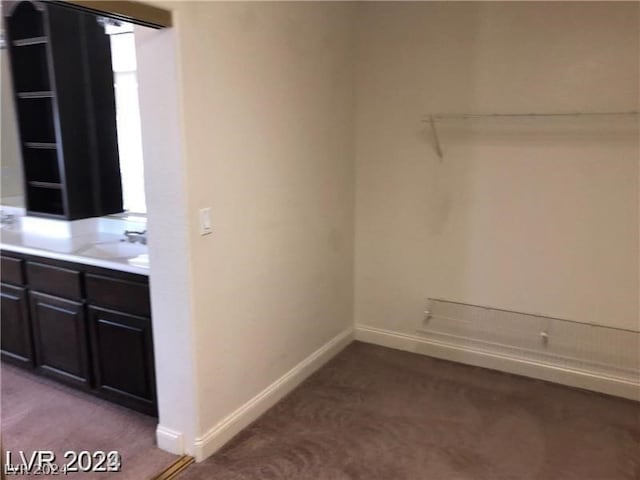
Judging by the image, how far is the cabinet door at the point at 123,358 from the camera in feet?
8.10

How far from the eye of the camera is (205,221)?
220 centimetres

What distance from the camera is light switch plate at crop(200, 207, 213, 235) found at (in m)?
2.18

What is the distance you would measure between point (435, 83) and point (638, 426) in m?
2.09

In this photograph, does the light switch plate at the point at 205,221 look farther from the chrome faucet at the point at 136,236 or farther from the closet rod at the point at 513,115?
the closet rod at the point at 513,115

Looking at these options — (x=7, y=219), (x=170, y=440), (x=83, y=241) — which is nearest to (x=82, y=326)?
(x=83, y=241)

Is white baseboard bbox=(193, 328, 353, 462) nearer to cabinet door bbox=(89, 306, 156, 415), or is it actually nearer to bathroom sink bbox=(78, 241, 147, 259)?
cabinet door bbox=(89, 306, 156, 415)

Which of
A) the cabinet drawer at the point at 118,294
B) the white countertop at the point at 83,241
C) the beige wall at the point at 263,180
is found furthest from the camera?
the white countertop at the point at 83,241

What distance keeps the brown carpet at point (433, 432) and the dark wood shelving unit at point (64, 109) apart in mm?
1740

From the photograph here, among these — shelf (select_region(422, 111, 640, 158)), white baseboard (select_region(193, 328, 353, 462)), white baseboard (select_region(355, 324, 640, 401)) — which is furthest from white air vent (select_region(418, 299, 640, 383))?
shelf (select_region(422, 111, 640, 158))

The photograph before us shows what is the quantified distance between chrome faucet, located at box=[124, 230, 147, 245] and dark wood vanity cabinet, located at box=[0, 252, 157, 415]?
414 mm

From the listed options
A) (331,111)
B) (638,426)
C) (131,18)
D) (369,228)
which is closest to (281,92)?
(331,111)

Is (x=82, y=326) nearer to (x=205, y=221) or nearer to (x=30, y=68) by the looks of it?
(x=205, y=221)

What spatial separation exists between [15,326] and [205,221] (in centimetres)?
164

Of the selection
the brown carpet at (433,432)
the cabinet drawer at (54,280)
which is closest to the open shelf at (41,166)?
the cabinet drawer at (54,280)
